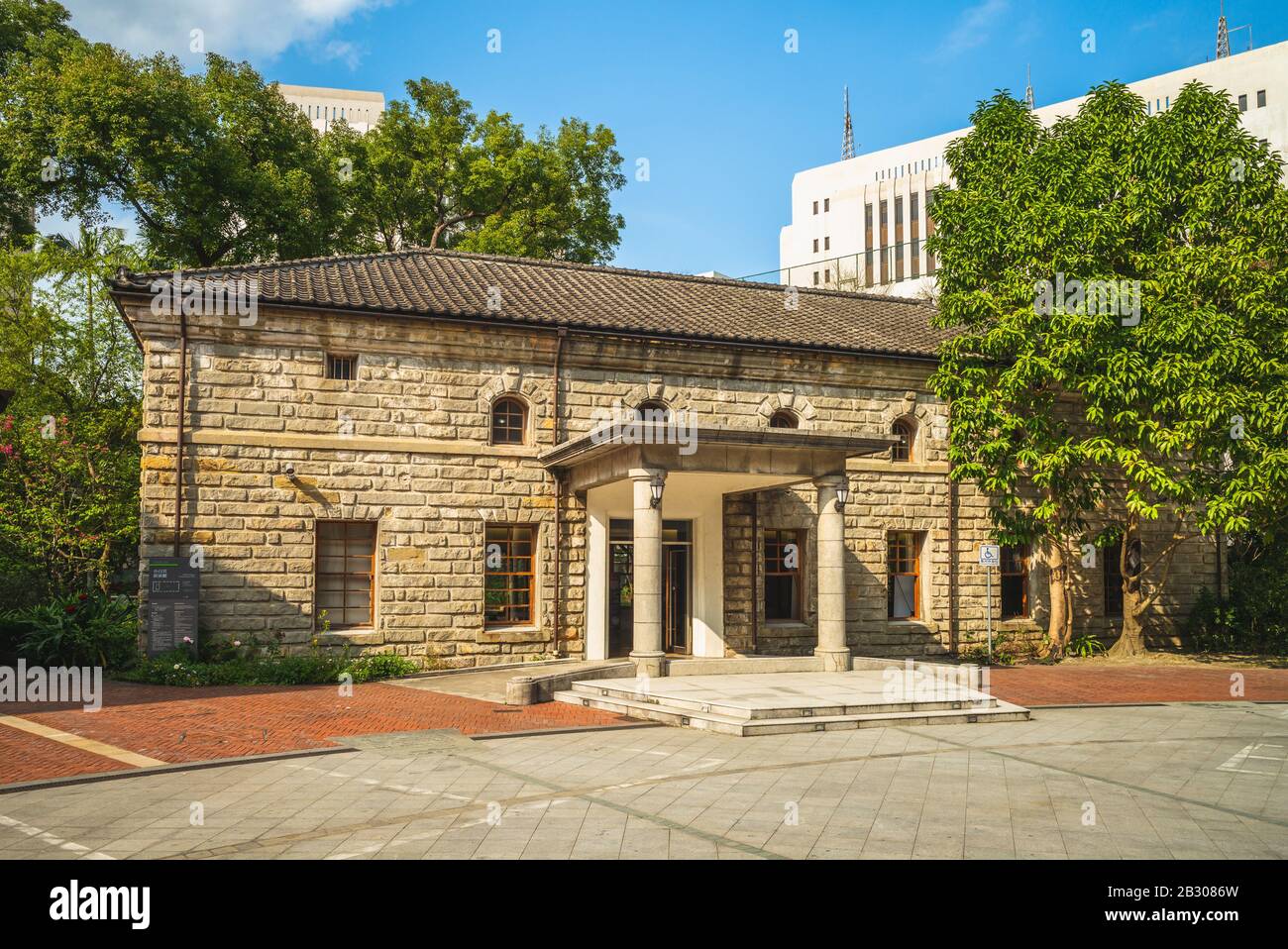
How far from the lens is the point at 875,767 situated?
1093 cm

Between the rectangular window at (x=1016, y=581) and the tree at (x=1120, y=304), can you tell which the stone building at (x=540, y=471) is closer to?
the rectangular window at (x=1016, y=581)

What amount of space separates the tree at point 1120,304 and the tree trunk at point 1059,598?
23 cm

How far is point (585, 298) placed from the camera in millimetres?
23000

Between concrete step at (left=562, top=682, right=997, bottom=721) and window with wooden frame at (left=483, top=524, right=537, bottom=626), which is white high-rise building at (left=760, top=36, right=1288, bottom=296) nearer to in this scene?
window with wooden frame at (left=483, top=524, right=537, bottom=626)

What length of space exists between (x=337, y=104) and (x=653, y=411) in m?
87.4

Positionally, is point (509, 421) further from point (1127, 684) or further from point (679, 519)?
point (1127, 684)

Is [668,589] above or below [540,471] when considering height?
below

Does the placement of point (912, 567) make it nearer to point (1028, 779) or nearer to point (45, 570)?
point (1028, 779)

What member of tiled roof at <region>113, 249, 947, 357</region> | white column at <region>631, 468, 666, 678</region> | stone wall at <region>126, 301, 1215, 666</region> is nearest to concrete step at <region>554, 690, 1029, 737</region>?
white column at <region>631, 468, 666, 678</region>

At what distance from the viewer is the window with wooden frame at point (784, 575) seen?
22422 millimetres

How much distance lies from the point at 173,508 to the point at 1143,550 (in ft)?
73.8

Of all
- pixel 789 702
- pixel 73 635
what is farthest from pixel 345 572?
pixel 789 702

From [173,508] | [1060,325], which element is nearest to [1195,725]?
[1060,325]

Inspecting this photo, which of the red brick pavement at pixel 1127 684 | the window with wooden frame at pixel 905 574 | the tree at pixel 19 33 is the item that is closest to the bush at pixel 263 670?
the red brick pavement at pixel 1127 684
